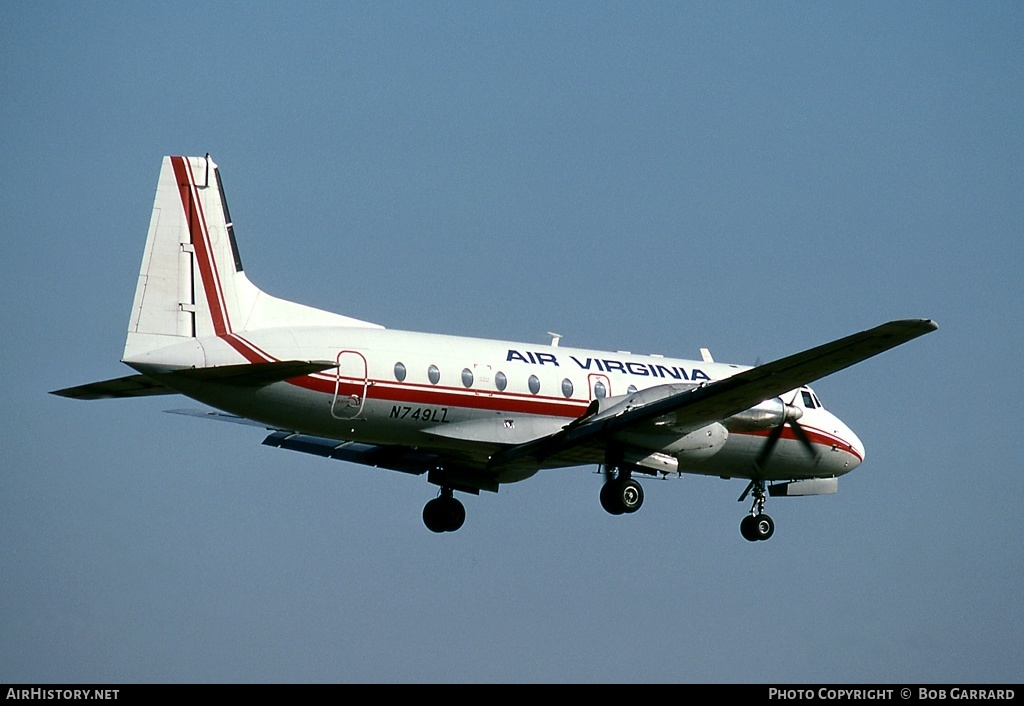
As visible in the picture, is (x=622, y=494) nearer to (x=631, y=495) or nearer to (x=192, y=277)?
(x=631, y=495)

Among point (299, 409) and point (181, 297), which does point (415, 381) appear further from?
point (181, 297)

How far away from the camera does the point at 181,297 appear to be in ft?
90.9

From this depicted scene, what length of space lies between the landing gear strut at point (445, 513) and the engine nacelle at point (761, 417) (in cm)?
661

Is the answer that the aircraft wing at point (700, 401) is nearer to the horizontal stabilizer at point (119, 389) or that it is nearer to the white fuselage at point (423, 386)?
the white fuselage at point (423, 386)

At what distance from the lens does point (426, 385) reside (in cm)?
2945

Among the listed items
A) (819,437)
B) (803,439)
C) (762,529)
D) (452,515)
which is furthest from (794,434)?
(452,515)

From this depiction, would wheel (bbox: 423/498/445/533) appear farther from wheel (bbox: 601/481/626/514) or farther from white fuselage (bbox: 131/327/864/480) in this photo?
wheel (bbox: 601/481/626/514)

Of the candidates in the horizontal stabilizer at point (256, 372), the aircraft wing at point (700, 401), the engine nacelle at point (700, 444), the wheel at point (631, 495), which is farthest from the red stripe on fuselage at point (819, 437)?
the horizontal stabilizer at point (256, 372)

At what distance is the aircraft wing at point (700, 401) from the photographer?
29.5 metres

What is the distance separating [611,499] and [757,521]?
602cm
